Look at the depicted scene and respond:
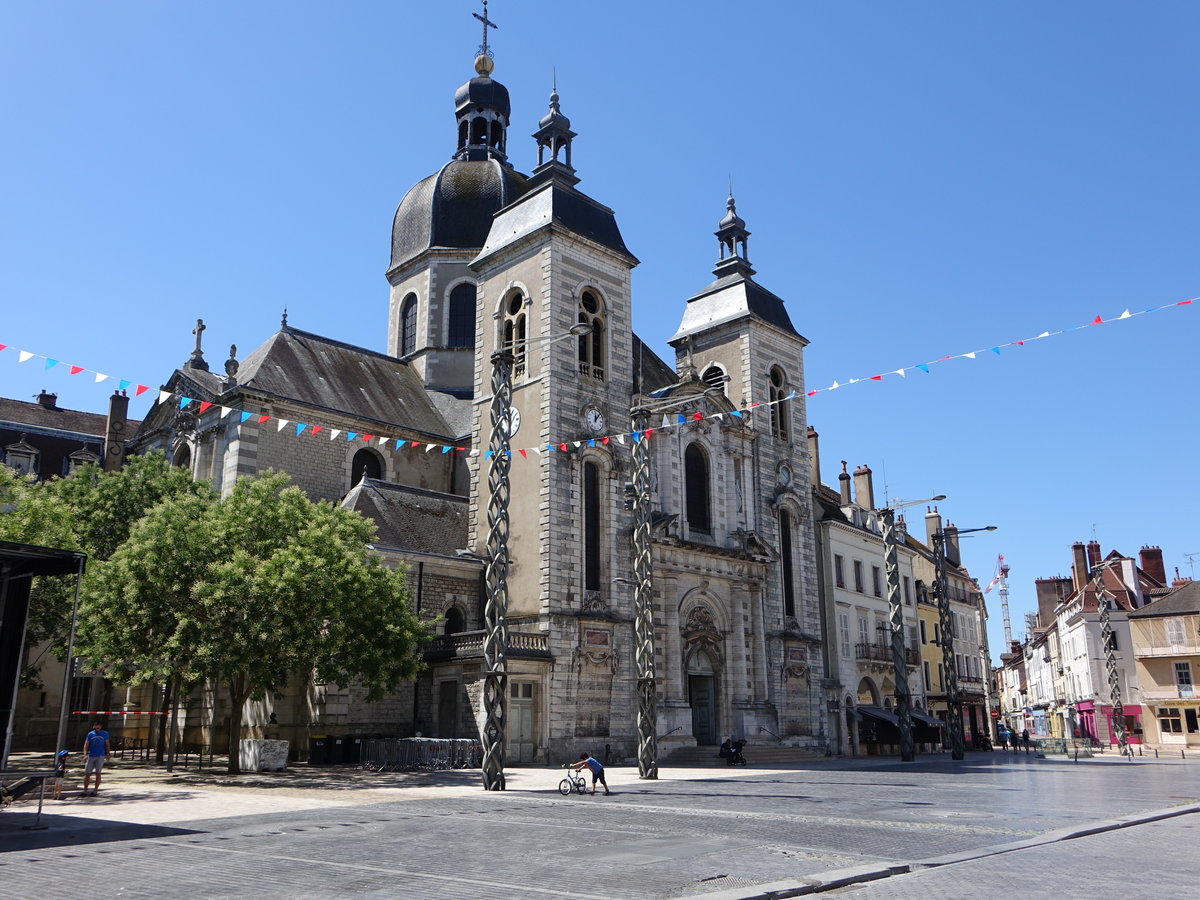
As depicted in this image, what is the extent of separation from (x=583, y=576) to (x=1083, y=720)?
46596 mm

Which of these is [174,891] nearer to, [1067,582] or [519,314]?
[519,314]

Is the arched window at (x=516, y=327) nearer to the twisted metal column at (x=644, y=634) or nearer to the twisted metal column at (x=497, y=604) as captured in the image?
the twisted metal column at (x=644, y=634)

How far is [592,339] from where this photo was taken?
1335 inches

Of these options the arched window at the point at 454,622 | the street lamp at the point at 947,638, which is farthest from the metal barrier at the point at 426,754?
the street lamp at the point at 947,638

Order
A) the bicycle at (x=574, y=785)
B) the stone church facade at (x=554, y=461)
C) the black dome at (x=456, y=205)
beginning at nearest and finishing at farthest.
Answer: the bicycle at (x=574, y=785) → the stone church facade at (x=554, y=461) → the black dome at (x=456, y=205)

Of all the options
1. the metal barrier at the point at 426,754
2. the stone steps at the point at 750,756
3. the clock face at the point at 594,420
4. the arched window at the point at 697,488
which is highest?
the clock face at the point at 594,420

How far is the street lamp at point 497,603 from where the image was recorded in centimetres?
2020

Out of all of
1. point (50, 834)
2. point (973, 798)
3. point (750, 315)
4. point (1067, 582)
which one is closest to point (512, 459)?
point (750, 315)

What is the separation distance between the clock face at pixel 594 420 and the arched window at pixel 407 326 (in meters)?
12.6

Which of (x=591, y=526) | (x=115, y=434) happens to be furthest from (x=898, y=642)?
(x=115, y=434)

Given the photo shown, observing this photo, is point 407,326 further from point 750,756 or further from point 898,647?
point 898,647

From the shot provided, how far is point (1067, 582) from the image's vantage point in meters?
79.9

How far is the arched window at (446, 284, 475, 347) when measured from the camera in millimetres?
40500

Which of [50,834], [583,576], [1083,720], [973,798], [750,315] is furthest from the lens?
[1083,720]
